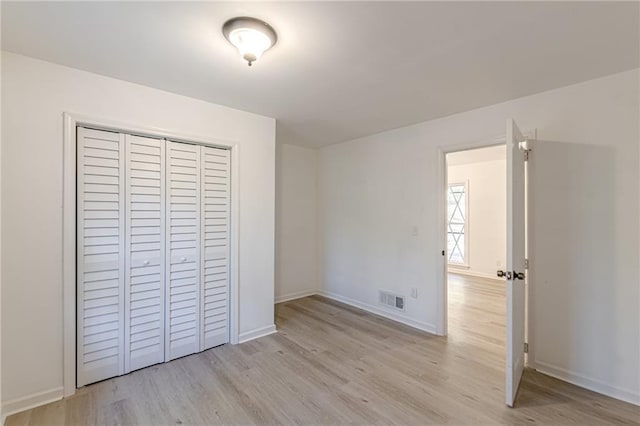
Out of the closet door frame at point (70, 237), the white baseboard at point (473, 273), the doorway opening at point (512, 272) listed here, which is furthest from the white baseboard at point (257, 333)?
the white baseboard at point (473, 273)

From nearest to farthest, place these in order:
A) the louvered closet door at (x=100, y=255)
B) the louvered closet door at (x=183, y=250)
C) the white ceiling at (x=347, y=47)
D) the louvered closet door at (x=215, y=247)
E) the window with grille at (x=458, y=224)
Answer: the white ceiling at (x=347, y=47), the louvered closet door at (x=100, y=255), the louvered closet door at (x=183, y=250), the louvered closet door at (x=215, y=247), the window with grille at (x=458, y=224)

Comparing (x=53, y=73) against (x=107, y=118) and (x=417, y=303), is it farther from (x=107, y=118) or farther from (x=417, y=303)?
(x=417, y=303)

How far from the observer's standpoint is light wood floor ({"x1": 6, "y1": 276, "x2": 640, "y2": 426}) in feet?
6.33

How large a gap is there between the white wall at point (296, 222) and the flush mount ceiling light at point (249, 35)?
8.89 ft

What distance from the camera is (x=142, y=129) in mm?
2414

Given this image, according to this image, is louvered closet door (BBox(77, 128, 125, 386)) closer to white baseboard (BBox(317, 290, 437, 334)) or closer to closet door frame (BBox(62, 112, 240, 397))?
closet door frame (BBox(62, 112, 240, 397))

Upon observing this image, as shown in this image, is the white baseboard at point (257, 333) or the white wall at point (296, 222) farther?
the white wall at point (296, 222)

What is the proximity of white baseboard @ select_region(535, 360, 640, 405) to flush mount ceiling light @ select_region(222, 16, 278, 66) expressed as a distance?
3234mm

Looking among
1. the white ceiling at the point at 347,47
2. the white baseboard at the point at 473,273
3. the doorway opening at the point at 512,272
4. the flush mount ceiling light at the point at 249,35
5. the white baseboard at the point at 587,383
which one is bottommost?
the white baseboard at the point at 587,383

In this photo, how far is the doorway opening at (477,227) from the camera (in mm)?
5039

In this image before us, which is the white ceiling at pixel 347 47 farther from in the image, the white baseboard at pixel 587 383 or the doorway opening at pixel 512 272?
the white baseboard at pixel 587 383

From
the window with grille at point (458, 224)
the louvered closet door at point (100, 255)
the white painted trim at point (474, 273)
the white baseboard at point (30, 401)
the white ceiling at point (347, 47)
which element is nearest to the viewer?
the white ceiling at point (347, 47)

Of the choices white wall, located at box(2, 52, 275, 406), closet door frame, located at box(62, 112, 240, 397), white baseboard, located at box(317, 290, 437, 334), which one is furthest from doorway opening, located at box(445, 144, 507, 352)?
white wall, located at box(2, 52, 275, 406)

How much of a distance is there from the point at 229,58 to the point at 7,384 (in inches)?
101
